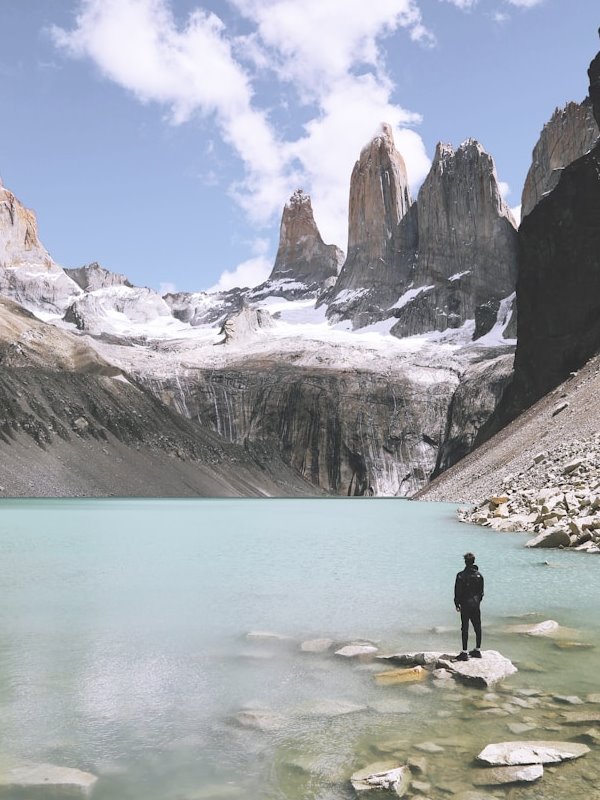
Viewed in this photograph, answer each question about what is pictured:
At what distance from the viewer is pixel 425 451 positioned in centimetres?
12581

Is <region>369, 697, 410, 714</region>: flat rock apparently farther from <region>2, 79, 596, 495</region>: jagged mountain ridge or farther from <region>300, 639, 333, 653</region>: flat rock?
<region>2, 79, 596, 495</region>: jagged mountain ridge

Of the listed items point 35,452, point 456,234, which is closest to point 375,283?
point 456,234

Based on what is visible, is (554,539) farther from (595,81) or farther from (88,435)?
(595,81)

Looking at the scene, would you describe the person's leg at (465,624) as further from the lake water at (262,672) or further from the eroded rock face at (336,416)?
the eroded rock face at (336,416)

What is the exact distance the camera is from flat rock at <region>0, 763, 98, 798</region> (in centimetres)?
522

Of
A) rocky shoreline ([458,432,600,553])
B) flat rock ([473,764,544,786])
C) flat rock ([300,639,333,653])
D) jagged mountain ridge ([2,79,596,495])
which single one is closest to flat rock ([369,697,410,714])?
flat rock ([473,764,544,786])

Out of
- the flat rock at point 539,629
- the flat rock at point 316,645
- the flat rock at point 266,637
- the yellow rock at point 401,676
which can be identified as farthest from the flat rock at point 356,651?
the flat rock at point 539,629

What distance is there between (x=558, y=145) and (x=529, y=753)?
153 m

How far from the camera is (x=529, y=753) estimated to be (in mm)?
5727

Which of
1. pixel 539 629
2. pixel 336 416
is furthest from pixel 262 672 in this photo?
pixel 336 416

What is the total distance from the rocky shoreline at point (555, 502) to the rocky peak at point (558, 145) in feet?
347

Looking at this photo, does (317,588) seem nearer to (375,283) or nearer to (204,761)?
(204,761)

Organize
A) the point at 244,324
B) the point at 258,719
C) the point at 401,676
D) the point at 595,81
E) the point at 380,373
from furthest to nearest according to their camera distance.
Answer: the point at 244,324 < the point at 380,373 < the point at 595,81 < the point at 401,676 < the point at 258,719

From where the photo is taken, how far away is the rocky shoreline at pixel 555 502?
1952 cm
